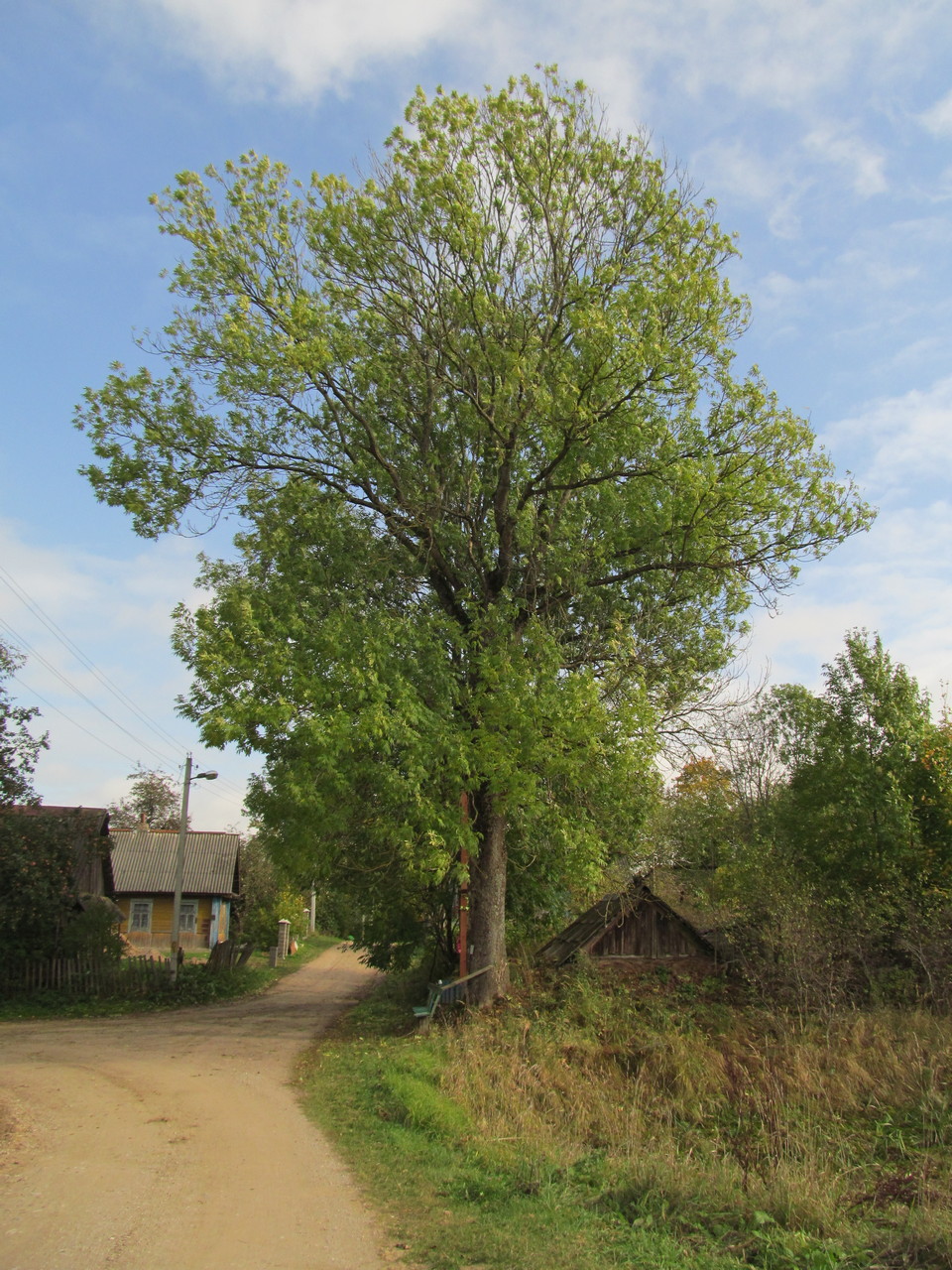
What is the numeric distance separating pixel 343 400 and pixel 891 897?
13.7 meters

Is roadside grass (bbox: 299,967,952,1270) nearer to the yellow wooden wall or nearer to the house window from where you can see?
the yellow wooden wall

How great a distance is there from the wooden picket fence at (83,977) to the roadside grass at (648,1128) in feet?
27.7

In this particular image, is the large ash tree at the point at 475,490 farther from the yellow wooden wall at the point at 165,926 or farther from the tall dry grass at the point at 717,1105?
the yellow wooden wall at the point at 165,926

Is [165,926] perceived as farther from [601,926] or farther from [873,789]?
[873,789]

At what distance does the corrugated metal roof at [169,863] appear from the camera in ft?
137

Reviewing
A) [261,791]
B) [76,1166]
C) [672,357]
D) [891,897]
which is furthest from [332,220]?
[891,897]

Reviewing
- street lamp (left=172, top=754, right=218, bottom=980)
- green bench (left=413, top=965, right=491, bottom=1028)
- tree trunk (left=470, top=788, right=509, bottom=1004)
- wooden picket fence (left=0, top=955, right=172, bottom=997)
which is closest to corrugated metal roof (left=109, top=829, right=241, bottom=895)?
street lamp (left=172, top=754, right=218, bottom=980)

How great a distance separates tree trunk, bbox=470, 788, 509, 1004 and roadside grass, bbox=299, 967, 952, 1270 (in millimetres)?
534

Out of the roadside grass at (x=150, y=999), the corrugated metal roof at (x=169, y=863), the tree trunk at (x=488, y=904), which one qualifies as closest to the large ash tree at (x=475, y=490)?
the tree trunk at (x=488, y=904)

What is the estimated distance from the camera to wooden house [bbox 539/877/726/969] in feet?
62.3

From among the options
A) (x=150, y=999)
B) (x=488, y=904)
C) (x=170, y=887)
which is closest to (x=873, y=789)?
(x=488, y=904)

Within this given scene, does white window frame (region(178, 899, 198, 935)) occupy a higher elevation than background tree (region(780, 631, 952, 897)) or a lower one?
lower

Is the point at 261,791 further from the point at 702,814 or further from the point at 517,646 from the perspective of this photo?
the point at 702,814

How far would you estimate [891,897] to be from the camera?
55.8 feet
